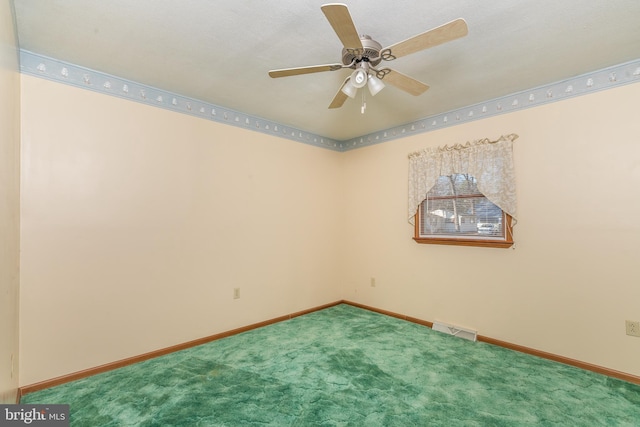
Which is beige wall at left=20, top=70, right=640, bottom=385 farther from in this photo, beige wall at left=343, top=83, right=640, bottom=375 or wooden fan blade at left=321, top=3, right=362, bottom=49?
wooden fan blade at left=321, top=3, right=362, bottom=49

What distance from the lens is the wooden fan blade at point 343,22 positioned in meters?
1.31

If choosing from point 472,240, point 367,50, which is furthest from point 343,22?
point 472,240

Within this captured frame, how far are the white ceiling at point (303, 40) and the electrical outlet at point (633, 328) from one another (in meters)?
2.14

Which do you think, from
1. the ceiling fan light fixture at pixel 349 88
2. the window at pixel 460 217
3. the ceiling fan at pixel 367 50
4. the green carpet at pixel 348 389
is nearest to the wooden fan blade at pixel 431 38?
the ceiling fan at pixel 367 50

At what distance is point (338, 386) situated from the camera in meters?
2.29

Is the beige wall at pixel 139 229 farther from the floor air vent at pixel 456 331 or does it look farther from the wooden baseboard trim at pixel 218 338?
the floor air vent at pixel 456 331

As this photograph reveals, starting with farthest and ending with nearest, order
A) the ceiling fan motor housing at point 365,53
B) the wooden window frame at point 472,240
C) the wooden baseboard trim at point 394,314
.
→ the wooden baseboard trim at point 394,314, the wooden window frame at point 472,240, the ceiling fan motor housing at point 365,53

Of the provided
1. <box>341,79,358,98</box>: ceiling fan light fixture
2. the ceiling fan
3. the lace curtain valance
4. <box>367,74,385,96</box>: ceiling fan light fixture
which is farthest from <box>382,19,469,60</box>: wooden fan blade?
the lace curtain valance

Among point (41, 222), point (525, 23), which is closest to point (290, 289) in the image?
point (41, 222)

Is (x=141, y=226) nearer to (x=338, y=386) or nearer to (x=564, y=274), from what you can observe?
(x=338, y=386)

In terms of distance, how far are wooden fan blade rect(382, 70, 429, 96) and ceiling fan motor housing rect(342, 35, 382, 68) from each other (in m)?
A: 0.16

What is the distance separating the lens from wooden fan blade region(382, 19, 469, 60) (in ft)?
4.76

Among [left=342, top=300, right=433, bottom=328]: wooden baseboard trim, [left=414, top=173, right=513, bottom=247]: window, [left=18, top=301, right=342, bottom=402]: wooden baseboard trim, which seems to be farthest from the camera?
[left=342, top=300, right=433, bottom=328]: wooden baseboard trim

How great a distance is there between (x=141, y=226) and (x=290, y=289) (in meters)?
2.01
